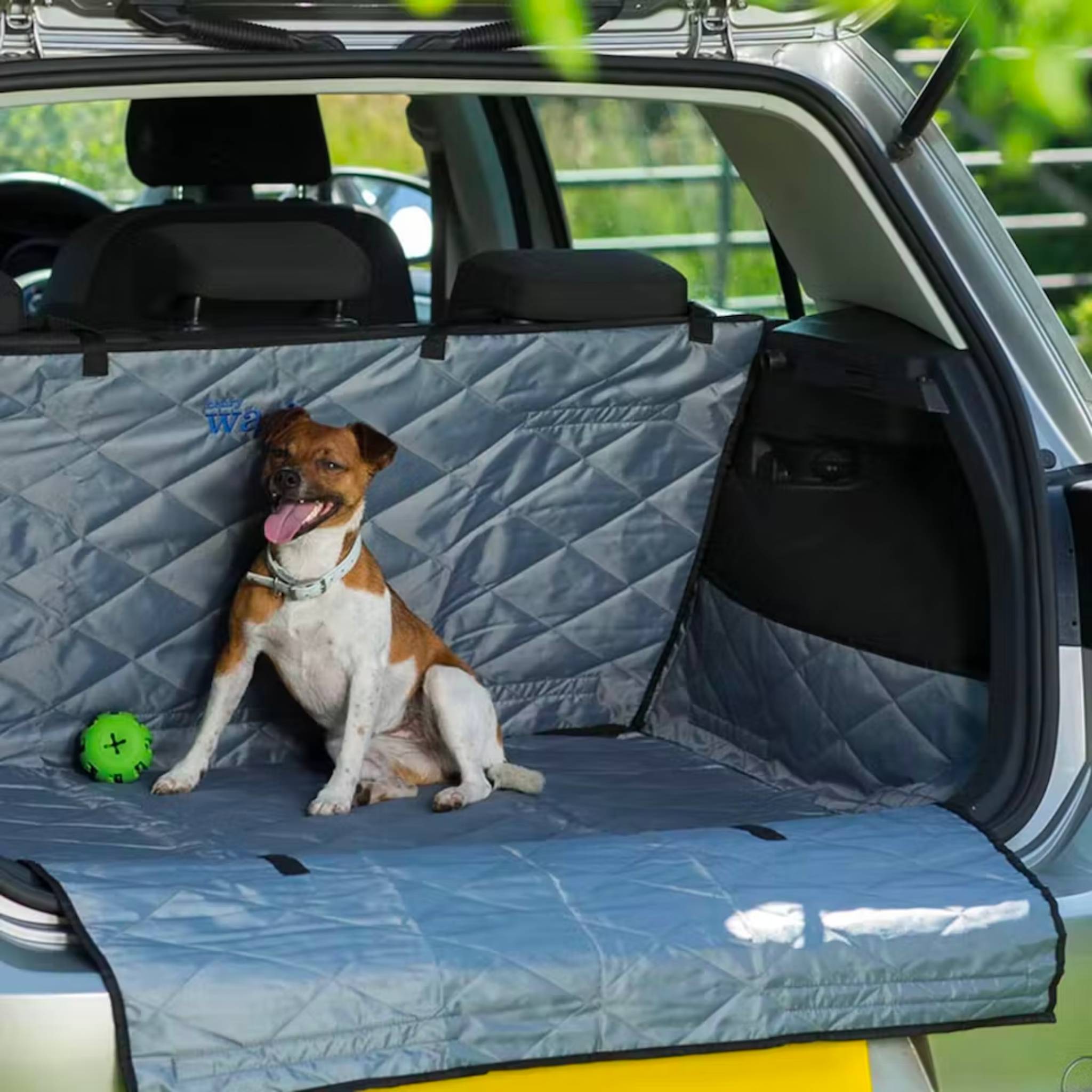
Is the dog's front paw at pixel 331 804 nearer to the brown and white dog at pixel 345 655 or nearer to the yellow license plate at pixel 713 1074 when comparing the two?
the brown and white dog at pixel 345 655

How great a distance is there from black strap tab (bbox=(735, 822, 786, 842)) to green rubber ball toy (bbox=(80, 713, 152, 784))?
118 cm

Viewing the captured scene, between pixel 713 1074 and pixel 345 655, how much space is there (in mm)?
1385

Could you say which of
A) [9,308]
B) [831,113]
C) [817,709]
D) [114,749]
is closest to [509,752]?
[817,709]

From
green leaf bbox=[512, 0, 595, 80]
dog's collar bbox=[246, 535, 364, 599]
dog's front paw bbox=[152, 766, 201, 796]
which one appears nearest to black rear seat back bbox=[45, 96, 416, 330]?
dog's collar bbox=[246, 535, 364, 599]

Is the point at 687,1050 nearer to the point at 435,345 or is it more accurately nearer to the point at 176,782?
the point at 176,782

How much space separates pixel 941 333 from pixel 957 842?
809 mm

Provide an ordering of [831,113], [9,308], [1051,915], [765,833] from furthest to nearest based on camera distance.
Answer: [9,308], [831,113], [765,833], [1051,915]

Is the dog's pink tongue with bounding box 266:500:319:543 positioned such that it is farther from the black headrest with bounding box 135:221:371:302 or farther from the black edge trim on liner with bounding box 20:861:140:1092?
the black edge trim on liner with bounding box 20:861:140:1092

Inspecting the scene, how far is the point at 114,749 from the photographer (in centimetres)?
341

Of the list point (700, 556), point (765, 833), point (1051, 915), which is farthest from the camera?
point (700, 556)

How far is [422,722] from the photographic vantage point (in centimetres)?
366

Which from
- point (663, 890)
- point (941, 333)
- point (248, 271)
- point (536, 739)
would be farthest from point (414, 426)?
point (663, 890)

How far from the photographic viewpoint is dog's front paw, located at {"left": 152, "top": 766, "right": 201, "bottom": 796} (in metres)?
3.41

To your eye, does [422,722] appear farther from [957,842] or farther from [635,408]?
[957,842]
